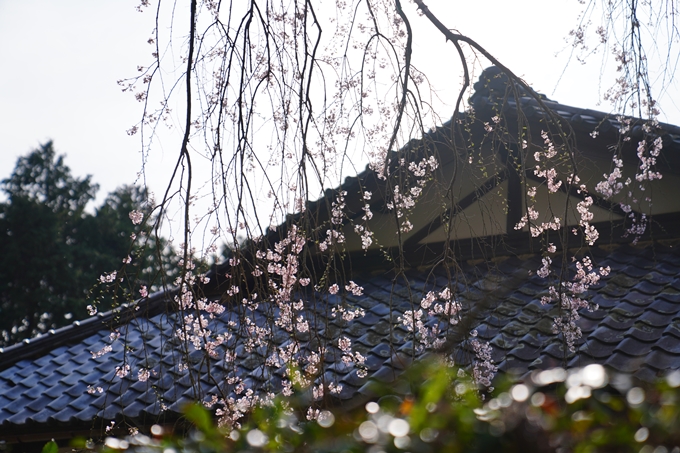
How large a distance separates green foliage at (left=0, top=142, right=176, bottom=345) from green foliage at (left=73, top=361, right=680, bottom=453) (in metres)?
19.1

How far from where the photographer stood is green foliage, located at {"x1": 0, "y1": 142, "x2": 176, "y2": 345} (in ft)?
67.9

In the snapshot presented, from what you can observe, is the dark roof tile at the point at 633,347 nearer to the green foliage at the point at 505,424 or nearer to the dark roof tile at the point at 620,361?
the dark roof tile at the point at 620,361

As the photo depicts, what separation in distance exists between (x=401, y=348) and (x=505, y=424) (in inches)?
136

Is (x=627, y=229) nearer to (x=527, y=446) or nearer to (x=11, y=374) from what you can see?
(x=527, y=446)

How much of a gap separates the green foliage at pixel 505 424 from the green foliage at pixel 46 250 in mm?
19077

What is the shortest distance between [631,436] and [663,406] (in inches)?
2.9

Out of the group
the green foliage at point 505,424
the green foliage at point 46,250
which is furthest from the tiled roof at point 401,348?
the green foliage at point 46,250

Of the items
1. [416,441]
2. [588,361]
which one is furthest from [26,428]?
[416,441]

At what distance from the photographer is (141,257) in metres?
3.12

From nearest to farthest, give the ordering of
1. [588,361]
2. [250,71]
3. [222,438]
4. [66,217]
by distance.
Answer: [222,438]
[250,71]
[588,361]
[66,217]

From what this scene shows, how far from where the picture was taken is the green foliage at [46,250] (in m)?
20.7

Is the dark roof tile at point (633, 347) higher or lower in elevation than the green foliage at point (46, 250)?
higher

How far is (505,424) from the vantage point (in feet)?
3.36

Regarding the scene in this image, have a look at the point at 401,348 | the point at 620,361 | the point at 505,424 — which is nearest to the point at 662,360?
the point at 620,361
